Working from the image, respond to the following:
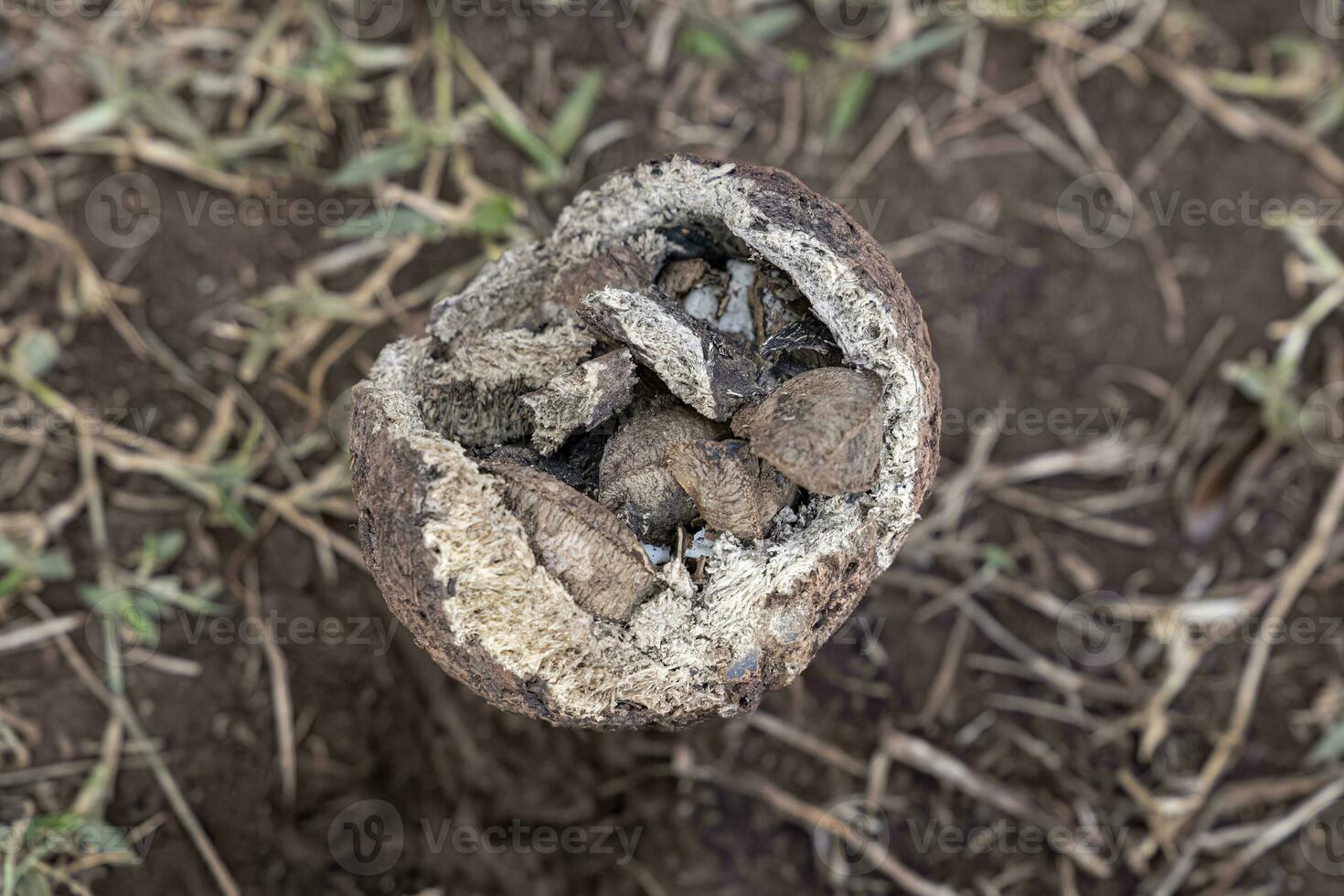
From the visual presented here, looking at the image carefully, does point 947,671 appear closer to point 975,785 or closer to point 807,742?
point 975,785

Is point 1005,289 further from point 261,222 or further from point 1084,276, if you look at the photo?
point 261,222

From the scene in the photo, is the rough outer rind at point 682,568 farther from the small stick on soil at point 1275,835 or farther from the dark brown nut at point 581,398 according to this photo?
the small stick on soil at point 1275,835

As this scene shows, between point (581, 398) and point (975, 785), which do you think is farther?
point (975, 785)

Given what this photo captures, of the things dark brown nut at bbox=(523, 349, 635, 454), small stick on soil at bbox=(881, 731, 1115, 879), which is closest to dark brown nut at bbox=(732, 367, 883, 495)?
dark brown nut at bbox=(523, 349, 635, 454)

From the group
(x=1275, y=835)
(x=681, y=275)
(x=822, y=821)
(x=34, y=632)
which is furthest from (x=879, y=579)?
(x=34, y=632)

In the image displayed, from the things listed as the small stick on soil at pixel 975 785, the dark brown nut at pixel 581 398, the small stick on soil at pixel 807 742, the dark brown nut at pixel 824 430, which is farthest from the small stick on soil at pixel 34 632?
the small stick on soil at pixel 975 785

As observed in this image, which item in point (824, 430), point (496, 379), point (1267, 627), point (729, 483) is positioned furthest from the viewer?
point (1267, 627)

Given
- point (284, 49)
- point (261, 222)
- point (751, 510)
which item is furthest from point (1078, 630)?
point (284, 49)

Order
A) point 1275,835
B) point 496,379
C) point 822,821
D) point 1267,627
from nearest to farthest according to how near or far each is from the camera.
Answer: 1. point 496,379
2. point 822,821
3. point 1275,835
4. point 1267,627
